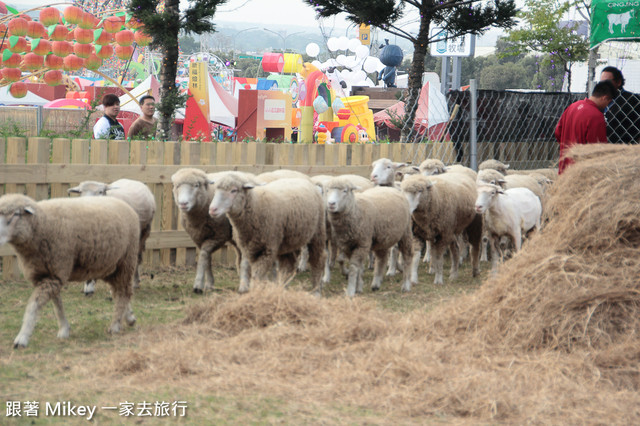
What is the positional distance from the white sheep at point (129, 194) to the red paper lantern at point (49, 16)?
12.5 m

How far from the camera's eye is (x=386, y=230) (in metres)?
7.94

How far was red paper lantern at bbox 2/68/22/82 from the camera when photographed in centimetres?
1973

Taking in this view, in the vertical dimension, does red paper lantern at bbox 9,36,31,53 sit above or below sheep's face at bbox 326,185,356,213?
above

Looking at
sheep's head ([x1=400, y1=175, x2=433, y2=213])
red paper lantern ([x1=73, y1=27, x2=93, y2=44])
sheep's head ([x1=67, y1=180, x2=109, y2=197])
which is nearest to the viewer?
sheep's head ([x1=67, y1=180, x2=109, y2=197])

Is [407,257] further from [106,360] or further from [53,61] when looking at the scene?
[53,61]

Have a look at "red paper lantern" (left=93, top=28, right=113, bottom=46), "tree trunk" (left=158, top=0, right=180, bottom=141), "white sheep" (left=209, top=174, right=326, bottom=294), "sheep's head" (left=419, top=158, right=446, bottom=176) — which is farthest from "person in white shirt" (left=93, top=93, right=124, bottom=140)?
"red paper lantern" (left=93, top=28, right=113, bottom=46)

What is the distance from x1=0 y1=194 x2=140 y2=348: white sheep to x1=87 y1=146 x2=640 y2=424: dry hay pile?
2.08 ft

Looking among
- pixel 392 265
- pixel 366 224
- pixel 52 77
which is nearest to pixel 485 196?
pixel 366 224

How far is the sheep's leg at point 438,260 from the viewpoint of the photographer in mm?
8756

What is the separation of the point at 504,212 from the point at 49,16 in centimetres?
1456

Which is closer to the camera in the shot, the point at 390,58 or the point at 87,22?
the point at 87,22

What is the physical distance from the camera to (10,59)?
18984mm

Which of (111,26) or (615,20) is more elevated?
(111,26)

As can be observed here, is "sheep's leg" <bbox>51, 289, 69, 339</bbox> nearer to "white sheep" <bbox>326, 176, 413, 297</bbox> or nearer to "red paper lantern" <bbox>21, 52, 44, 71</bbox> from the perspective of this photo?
"white sheep" <bbox>326, 176, 413, 297</bbox>
